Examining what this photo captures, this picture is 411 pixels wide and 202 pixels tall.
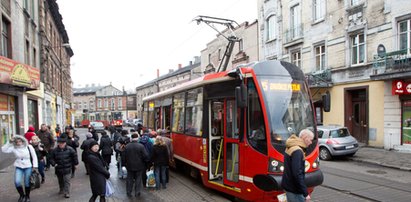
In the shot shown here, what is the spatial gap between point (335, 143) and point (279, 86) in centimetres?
813

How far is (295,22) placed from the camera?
2188 cm

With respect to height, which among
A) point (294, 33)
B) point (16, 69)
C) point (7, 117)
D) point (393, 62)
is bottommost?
point (7, 117)

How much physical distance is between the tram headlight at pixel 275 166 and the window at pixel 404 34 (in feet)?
41.0

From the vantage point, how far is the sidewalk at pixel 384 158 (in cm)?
1157

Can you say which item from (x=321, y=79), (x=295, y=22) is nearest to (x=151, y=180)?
(x=321, y=79)

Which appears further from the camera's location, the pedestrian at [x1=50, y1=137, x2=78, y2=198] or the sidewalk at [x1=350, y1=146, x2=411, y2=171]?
the sidewalk at [x1=350, y1=146, x2=411, y2=171]

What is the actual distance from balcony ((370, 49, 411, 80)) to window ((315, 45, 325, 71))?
4346mm

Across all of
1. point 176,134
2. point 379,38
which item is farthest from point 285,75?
point 379,38

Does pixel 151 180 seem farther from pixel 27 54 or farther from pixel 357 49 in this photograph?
pixel 357 49

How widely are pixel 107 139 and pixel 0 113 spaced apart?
6442mm

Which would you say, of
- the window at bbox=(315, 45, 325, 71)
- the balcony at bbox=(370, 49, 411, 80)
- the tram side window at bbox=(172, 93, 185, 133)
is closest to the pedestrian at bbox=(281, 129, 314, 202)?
the tram side window at bbox=(172, 93, 185, 133)

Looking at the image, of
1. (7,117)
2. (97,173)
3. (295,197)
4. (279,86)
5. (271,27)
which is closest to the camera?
(295,197)

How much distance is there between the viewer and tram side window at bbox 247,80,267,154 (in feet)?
19.7

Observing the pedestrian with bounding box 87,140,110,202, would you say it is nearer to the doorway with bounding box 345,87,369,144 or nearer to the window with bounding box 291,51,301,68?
the doorway with bounding box 345,87,369,144
